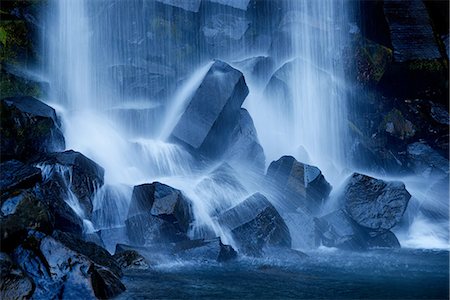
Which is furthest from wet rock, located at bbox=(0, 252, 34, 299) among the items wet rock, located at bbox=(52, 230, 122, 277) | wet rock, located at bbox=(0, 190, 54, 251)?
wet rock, located at bbox=(52, 230, 122, 277)

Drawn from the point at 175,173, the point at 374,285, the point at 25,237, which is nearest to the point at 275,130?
the point at 175,173

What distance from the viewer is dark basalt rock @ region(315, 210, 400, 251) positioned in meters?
12.5

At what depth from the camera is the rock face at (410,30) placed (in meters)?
18.6

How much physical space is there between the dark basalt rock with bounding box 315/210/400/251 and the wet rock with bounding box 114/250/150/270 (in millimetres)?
5390

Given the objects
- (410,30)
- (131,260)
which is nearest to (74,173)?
(131,260)

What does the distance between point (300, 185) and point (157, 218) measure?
183 inches

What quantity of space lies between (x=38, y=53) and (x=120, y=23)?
4518mm

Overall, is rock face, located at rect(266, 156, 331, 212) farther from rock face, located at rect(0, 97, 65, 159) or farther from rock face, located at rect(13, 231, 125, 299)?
rock face, located at rect(13, 231, 125, 299)

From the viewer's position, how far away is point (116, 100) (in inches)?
753

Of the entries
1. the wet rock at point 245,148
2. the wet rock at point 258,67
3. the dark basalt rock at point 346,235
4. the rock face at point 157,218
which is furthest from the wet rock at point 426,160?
the rock face at point 157,218

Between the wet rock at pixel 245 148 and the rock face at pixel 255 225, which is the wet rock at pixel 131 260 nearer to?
the rock face at pixel 255 225

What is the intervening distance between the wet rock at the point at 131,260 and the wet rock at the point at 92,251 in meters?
0.37

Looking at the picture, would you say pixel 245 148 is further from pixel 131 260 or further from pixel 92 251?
pixel 92 251

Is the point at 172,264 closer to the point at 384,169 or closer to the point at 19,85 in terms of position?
the point at 19,85
